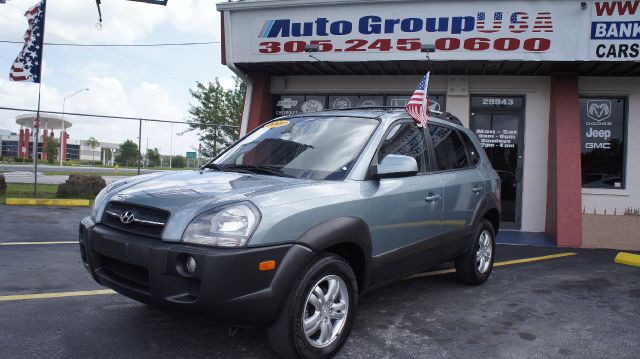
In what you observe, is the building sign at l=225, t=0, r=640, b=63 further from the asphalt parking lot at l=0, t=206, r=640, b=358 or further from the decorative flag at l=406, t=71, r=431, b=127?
the decorative flag at l=406, t=71, r=431, b=127

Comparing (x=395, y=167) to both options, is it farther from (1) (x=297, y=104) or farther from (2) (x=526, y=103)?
(1) (x=297, y=104)

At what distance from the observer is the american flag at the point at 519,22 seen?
8430 millimetres

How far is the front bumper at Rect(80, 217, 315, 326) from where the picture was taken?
2568mm

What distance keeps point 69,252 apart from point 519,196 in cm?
812

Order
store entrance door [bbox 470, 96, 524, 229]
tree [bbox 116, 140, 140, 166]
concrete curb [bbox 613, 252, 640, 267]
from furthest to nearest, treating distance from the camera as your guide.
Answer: tree [bbox 116, 140, 140, 166], store entrance door [bbox 470, 96, 524, 229], concrete curb [bbox 613, 252, 640, 267]

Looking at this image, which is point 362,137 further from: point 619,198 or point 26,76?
point 26,76

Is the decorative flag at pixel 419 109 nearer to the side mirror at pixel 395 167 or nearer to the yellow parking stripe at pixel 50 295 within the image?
the side mirror at pixel 395 167

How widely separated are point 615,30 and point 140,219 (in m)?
8.52

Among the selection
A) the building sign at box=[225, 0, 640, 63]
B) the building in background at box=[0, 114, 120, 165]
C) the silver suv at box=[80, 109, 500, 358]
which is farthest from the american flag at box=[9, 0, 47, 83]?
the silver suv at box=[80, 109, 500, 358]

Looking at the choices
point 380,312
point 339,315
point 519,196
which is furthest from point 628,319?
point 519,196

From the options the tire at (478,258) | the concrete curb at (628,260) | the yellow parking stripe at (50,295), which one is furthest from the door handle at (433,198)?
the concrete curb at (628,260)

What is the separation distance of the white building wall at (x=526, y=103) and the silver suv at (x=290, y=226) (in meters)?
5.72

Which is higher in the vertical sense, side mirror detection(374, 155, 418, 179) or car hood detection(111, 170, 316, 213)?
side mirror detection(374, 155, 418, 179)

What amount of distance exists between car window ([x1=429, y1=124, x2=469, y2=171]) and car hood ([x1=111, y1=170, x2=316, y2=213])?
5.83 feet
